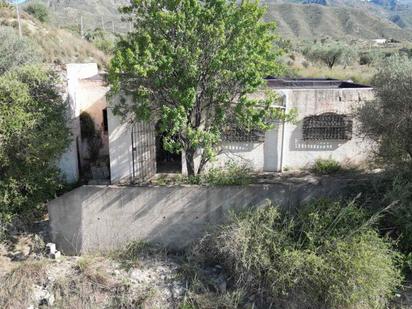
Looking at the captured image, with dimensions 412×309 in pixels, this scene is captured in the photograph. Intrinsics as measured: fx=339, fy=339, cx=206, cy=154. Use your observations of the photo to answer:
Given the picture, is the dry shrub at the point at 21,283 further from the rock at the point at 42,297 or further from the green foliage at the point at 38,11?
the green foliage at the point at 38,11

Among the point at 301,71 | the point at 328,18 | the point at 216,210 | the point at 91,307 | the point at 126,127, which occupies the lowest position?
the point at 91,307

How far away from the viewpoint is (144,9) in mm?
8922

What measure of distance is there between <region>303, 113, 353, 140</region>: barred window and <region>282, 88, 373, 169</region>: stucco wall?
0.17 m

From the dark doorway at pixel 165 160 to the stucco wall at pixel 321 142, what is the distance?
4.11 m

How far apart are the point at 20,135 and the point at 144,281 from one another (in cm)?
500

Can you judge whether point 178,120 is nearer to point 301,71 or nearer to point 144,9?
point 144,9

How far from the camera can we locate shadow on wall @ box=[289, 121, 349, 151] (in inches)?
493

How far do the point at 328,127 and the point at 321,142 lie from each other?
609 millimetres

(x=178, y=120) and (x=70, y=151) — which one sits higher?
(x=178, y=120)

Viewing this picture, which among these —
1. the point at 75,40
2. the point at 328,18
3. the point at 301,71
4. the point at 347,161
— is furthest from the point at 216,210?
the point at 328,18

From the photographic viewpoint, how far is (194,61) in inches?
330

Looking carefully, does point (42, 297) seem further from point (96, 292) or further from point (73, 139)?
point (73, 139)

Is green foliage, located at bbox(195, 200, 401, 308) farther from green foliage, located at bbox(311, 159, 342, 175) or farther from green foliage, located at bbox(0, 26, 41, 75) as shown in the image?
green foliage, located at bbox(0, 26, 41, 75)

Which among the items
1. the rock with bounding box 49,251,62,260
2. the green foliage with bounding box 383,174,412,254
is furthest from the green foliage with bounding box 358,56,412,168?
the rock with bounding box 49,251,62,260
